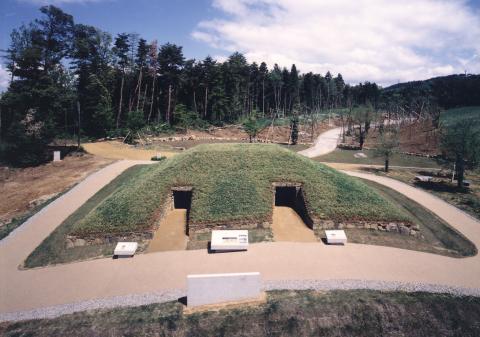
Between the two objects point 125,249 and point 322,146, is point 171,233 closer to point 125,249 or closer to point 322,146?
point 125,249

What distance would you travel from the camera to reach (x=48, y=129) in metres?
36.0

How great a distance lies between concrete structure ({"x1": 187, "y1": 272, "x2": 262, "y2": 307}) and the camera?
12.4 m

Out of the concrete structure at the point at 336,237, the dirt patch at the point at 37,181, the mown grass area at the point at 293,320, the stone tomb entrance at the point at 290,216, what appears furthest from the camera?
the dirt patch at the point at 37,181

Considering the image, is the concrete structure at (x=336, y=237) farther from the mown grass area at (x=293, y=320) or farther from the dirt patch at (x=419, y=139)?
the dirt patch at (x=419, y=139)

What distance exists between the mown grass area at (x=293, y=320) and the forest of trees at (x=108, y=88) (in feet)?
104

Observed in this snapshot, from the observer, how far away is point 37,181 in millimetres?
30062

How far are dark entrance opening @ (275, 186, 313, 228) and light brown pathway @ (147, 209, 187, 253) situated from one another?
748 centimetres

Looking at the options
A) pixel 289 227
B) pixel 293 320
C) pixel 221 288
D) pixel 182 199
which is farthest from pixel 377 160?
pixel 221 288

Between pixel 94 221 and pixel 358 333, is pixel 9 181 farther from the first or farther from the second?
pixel 358 333

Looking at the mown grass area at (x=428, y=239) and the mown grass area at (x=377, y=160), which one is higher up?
the mown grass area at (x=377, y=160)

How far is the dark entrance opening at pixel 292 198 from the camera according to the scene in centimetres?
2144

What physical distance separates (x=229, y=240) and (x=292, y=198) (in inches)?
324

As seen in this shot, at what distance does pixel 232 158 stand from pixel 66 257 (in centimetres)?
1349

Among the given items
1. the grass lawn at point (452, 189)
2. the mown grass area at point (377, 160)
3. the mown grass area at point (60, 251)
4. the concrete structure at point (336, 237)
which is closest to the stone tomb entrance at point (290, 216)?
the concrete structure at point (336, 237)
